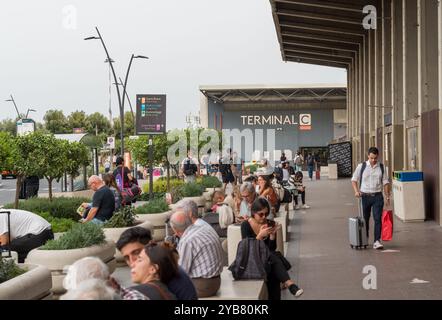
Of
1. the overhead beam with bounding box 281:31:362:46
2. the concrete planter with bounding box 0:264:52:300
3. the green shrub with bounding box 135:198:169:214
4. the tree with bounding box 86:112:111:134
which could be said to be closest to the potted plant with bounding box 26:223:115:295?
the concrete planter with bounding box 0:264:52:300

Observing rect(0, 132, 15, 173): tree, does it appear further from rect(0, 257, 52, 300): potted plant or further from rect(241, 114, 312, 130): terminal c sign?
rect(241, 114, 312, 130): terminal c sign

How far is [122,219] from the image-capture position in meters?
13.0

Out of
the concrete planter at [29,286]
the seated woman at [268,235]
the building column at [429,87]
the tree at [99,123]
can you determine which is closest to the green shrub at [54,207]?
the building column at [429,87]

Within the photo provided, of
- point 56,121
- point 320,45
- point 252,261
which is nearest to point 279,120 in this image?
point 320,45

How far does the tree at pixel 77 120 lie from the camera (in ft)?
407

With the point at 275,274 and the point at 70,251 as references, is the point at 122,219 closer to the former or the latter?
the point at 70,251

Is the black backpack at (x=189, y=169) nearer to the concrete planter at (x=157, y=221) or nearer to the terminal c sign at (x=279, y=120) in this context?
the concrete planter at (x=157, y=221)

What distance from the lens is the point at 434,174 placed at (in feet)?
58.3

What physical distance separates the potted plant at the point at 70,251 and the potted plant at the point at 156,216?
4479 millimetres

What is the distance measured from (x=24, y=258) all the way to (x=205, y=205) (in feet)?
42.8

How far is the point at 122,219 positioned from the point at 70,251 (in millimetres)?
3172

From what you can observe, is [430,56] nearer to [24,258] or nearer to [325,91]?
[24,258]
